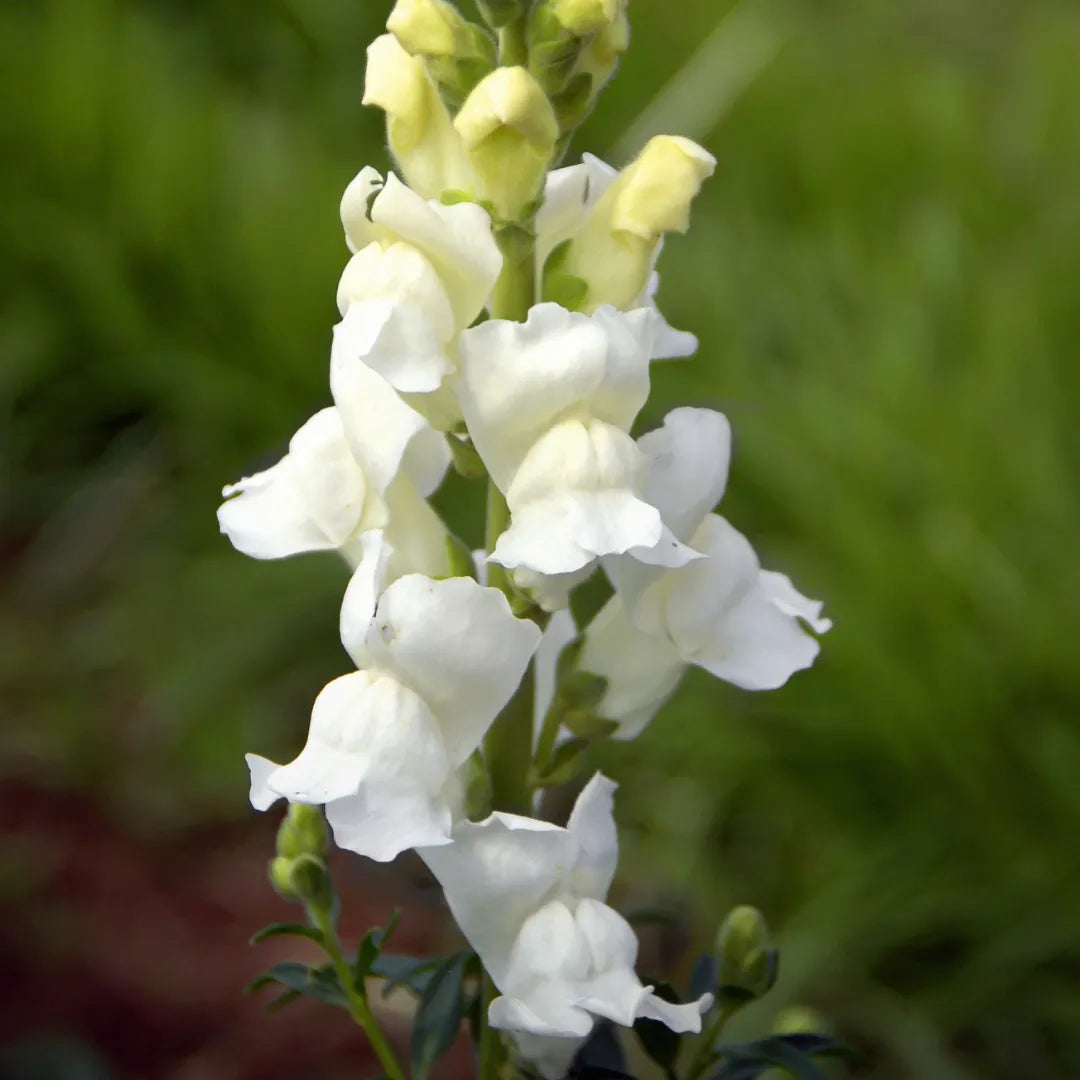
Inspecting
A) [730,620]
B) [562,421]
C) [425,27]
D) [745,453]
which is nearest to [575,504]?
[562,421]

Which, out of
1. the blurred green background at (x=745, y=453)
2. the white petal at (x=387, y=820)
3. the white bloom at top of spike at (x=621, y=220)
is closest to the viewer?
the white petal at (x=387, y=820)

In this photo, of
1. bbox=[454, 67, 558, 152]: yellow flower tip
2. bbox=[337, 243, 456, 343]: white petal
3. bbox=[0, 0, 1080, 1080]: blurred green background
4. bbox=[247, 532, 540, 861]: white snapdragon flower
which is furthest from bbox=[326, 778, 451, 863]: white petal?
bbox=[0, 0, 1080, 1080]: blurred green background

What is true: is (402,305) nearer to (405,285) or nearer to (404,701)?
(405,285)

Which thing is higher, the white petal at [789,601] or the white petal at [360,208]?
the white petal at [360,208]

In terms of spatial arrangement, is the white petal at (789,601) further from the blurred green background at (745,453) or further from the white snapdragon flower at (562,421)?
the blurred green background at (745,453)

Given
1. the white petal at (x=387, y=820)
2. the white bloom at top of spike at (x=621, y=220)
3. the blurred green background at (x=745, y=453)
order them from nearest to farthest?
1. the white petal at (x=387, y=820)
2. the white bloom at top of spike at (x=621, y=220)
3. the blurred green background at (x=745, y=453)

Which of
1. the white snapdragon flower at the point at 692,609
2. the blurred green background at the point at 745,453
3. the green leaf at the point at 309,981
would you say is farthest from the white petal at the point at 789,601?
the blurred green background at the point at 745,453

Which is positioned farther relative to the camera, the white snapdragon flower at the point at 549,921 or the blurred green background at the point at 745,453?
the blurred green background at the point at 745,453

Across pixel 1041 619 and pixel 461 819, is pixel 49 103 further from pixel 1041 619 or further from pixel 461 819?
pixel 461 819
